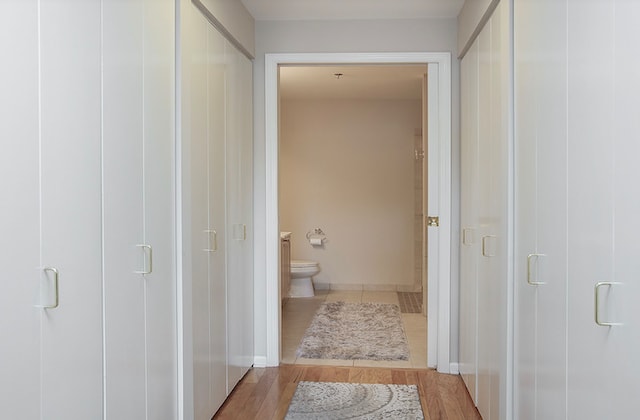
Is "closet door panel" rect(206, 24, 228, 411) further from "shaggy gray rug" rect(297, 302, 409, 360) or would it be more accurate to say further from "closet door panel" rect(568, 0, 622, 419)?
"closet door panel" rect(568, 0, 622, 419)

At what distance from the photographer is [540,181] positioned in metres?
2.31

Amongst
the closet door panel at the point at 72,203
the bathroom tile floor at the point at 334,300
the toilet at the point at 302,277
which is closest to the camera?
the closet door panel at the point at 72,203

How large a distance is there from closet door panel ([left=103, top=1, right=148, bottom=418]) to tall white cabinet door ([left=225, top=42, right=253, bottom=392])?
4.42 ft

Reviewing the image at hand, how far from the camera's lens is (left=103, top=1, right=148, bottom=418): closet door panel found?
217 centimetres

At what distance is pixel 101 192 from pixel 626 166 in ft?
5.31

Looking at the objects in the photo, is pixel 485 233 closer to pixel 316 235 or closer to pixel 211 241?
pixel 211 241

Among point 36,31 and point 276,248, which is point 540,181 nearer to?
point 36,31

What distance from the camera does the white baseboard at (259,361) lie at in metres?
4.50

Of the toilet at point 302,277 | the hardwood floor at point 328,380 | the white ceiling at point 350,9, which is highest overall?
the white ceiling at point 350,9

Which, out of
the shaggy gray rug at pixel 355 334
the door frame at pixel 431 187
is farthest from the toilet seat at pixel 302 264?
the door frame at pixel 431 187

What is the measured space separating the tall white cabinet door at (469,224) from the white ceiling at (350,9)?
0.38m

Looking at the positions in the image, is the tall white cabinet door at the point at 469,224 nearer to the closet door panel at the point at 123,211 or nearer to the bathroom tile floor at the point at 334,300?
the bathroom tile floor at the point at 334,300

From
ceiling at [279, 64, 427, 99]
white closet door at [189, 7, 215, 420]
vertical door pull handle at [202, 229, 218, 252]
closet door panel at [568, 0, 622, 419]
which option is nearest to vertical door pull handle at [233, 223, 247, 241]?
vertical door pull handle at [202, 229, 218, 252]

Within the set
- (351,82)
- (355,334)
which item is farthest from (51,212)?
(351,82)
